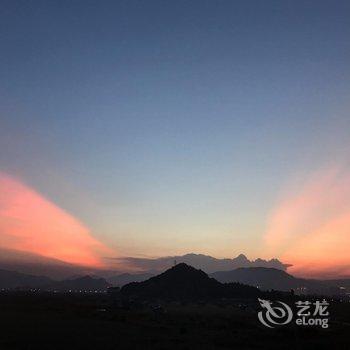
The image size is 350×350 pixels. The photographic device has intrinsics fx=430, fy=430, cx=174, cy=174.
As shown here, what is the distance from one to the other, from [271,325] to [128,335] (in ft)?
80.6

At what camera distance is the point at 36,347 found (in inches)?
1609

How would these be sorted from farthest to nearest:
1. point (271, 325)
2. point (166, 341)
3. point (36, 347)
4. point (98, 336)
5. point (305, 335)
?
1. point (271, 325)
2. point (305, 335)
3. point (98, 336)
4. point (166, 341)
5. point (36, 347)

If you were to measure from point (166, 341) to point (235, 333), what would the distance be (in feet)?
45.1

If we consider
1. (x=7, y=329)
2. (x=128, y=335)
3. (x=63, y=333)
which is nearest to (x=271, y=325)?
(x=128, y=335)

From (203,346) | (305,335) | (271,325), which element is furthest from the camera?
(271,325)

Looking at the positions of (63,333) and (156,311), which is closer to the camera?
(63,333)

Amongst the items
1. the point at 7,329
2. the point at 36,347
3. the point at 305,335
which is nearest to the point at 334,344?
the point at 305,335

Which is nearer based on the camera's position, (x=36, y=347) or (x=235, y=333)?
(x=36, y=347)

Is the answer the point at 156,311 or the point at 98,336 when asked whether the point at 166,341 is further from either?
the point at 156,311

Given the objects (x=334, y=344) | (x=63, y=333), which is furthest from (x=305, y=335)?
(x=63, y=333)

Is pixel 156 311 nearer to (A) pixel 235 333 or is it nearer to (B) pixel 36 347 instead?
(A) pixel 235 333

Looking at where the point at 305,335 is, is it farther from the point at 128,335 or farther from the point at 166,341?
the point at 128,335

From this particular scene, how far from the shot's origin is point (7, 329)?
54.4 meters

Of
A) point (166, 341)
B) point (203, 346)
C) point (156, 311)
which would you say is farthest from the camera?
point (156, 311)
